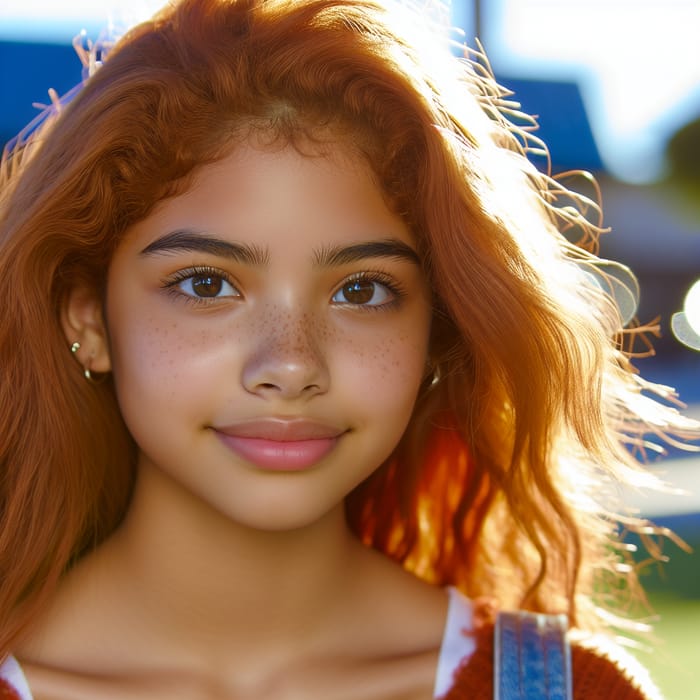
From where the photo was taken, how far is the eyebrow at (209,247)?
1.29 meters

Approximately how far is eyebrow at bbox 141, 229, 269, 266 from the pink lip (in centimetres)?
21

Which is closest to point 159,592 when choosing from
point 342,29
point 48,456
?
point 48,456

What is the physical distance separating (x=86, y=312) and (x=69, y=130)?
0.88 ft

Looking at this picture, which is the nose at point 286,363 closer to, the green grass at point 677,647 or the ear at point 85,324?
the ear at point 85,324

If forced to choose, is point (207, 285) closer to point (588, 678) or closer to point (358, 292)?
point (358, 292)

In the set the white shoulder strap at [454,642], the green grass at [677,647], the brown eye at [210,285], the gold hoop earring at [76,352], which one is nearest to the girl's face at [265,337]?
the brown eye at [210,285]

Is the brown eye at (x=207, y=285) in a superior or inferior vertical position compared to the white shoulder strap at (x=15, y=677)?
superior

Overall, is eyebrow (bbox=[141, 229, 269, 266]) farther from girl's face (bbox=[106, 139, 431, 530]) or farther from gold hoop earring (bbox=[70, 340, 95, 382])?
gold hoop earring (bbox=[70, 340, 95, 382])

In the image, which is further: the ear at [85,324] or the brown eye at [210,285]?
the ear at [85,324]

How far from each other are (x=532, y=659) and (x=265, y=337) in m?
0.62

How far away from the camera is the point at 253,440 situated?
4.25 feet

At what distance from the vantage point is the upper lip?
1282 millimetres

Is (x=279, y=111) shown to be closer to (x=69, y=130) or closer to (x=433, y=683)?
(x=69, y=130)

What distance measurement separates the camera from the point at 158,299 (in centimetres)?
135
